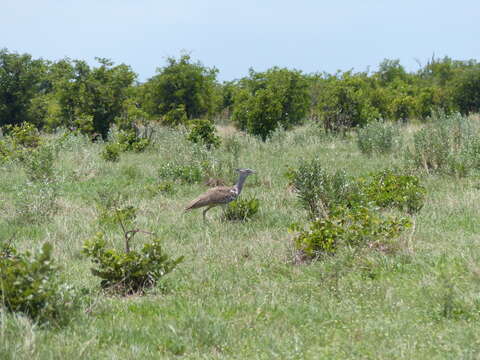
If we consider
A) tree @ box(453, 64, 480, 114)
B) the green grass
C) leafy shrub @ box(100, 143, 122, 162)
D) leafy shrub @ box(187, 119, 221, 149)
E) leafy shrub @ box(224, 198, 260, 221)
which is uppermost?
tree @ box(453, 64, 480, 114)

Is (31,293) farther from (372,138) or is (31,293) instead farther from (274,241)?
(372,138)

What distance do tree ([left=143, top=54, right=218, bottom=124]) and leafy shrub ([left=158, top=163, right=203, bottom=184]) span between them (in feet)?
29.1

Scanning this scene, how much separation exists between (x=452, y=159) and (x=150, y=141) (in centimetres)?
947

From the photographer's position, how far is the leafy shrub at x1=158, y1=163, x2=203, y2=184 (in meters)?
11.3

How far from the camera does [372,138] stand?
13.8 metres

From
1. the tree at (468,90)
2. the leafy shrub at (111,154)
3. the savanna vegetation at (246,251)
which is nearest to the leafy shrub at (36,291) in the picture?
the savanna vegetation at (246,251)

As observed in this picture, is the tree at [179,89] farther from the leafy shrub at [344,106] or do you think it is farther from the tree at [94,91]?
the leafy shrub at [344,106]

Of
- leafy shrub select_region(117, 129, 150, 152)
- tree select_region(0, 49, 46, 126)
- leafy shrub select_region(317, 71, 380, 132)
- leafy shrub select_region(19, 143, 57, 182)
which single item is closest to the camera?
leafy shrub select_region(19, 143, 57, 182)

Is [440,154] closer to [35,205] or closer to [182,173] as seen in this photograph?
[182,173]

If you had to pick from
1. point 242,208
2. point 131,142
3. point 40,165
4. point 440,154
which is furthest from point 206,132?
point 242,208

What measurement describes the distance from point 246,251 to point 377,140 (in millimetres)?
7959

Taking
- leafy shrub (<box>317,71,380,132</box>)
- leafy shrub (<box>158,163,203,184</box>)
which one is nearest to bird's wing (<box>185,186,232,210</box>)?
leafy shrub (<box>158,163,203,184</box>)

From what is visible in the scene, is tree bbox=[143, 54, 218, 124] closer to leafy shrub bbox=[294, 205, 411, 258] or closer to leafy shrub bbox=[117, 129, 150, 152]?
leafy shrub bbox=[117, 129, 150, 152]

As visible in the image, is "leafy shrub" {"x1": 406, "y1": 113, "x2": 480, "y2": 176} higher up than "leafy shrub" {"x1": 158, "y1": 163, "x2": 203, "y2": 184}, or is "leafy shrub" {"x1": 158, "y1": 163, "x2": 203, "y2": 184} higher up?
"leafy shrub" {"x1": 406, "y1": 113, "x2": 480, "y2": 176}
